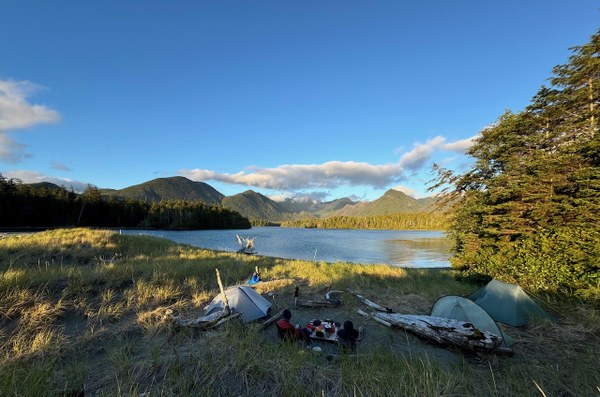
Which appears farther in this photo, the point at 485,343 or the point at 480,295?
the point at 480,295

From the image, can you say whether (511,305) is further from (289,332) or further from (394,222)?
(394,222)

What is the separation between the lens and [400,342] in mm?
7449

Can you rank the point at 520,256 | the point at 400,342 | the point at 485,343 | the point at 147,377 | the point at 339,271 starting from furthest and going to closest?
1. the point at 339,271
2. the point at 520,256
3. the point at 400,342
4. the point at 485,343
5. the point at 147,377

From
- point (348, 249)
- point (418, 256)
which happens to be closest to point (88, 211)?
point (348, 249)

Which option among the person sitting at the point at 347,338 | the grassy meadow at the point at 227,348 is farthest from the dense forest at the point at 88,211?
the person sitting at the point at 347,338

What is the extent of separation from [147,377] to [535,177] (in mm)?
15128

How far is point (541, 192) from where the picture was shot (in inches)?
444

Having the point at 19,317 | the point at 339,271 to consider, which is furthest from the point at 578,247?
the point at 19,317

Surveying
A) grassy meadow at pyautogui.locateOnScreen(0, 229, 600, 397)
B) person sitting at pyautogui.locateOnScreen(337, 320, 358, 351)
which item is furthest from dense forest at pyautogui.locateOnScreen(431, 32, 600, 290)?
person sitting at pyautogui.locateOnScreen(337, 320, 358, 351)

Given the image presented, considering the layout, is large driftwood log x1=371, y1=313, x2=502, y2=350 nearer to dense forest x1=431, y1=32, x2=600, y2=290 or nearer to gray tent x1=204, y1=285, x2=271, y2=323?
gray tent x1=204, y1=285, x2=271, y2=323

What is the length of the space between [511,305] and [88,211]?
106 metres

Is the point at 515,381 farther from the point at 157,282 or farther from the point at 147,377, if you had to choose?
the point at 157,282

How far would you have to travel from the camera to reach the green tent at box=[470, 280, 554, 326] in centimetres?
884

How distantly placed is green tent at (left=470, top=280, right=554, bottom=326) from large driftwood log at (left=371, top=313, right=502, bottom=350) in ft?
10.3
